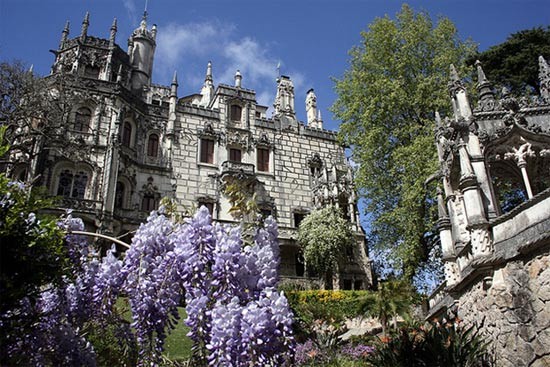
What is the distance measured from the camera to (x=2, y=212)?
475 cm

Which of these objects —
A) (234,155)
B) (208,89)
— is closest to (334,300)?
(234,155)

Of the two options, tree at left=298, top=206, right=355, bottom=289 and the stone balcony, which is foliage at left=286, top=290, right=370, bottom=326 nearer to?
tree at left=298, top=206, right=355, bottom=289

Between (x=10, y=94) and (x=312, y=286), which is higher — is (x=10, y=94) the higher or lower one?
the higher one

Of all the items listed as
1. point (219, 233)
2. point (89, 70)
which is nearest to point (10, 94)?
point (89, 70)

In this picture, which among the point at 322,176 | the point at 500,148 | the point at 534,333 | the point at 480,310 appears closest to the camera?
the point at 534,333

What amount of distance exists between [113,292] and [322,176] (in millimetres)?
29219

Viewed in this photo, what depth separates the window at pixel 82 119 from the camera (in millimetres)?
28969

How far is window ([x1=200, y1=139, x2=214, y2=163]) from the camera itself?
32.9 metres

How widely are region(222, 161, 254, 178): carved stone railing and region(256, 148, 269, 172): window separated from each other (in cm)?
166

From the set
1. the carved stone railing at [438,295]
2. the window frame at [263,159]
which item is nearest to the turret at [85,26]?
the window frame at [263,159]

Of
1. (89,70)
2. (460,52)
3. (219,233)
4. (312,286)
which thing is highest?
(89,70)

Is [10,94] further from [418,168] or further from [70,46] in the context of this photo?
[418,168]

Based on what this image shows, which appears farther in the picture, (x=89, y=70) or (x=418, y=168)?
(x=89, y=70)

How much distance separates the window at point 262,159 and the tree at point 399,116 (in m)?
10.9
